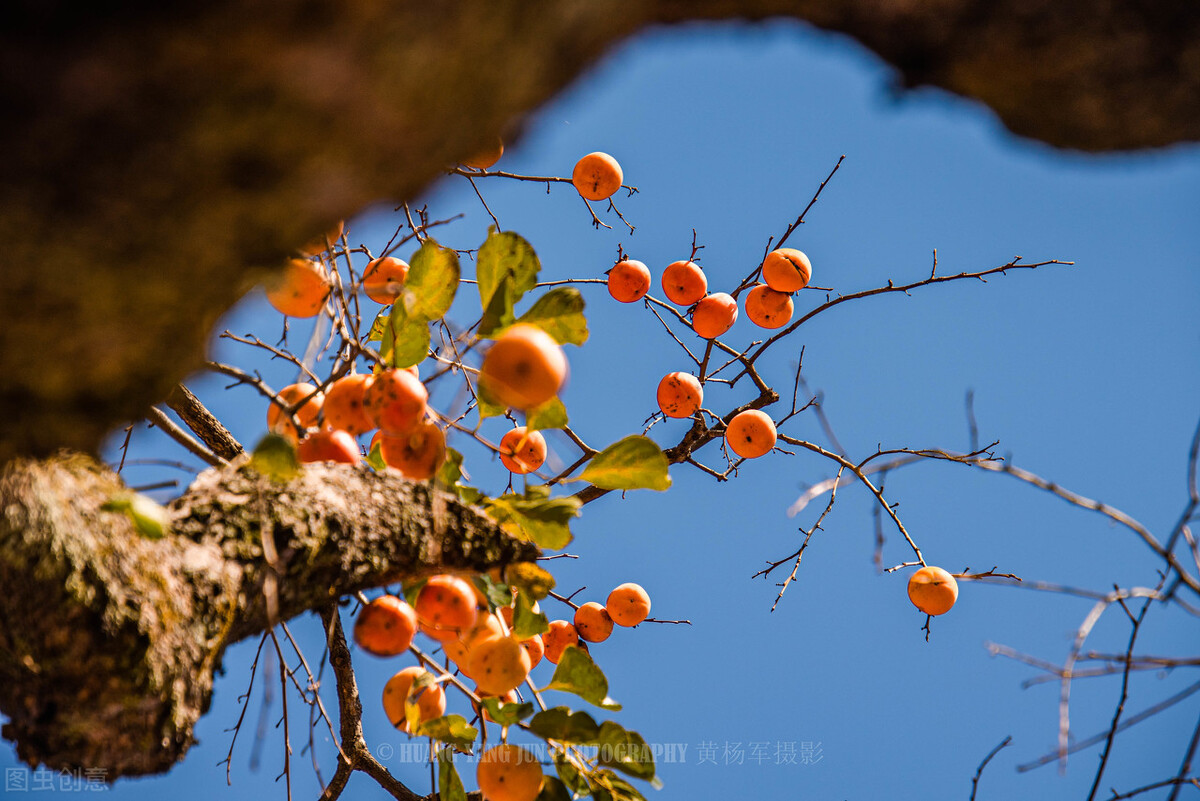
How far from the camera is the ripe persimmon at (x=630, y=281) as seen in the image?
8.43 feet

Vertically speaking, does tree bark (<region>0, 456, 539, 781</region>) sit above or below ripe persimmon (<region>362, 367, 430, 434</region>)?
below

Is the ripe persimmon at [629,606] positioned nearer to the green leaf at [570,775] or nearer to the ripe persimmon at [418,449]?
the green leaf at [570,775]

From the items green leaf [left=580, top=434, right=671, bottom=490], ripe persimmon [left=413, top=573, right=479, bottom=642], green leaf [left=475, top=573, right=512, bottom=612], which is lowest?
ripe persimmon [left=413, top=573, right=479, bottom=642]

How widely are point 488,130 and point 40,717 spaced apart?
1.07m

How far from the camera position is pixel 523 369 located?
1158 millimetres

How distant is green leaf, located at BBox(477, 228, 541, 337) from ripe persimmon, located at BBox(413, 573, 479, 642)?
48 cm

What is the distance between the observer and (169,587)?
3.59ft

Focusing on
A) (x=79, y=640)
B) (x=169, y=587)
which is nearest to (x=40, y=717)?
(x=79, y=640)

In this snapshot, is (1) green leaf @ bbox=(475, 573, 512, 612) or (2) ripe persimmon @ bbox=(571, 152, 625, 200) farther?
(2) ripe persimmon @ bbox=(571, 152, 625, 200)

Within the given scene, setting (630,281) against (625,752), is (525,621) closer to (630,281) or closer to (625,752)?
(625,752)

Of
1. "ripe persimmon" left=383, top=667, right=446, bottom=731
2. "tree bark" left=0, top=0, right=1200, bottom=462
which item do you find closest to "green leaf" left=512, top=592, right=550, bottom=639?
"ripe persimmon" left=383, top=667, right=446, bottom=731

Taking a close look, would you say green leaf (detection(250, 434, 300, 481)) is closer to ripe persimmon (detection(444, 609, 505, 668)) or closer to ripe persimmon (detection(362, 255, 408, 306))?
ripe persimmon (detection(444, 609, 505, 668))

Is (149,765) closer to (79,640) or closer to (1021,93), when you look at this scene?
(79,640)

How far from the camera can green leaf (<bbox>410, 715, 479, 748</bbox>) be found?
1456 mm
